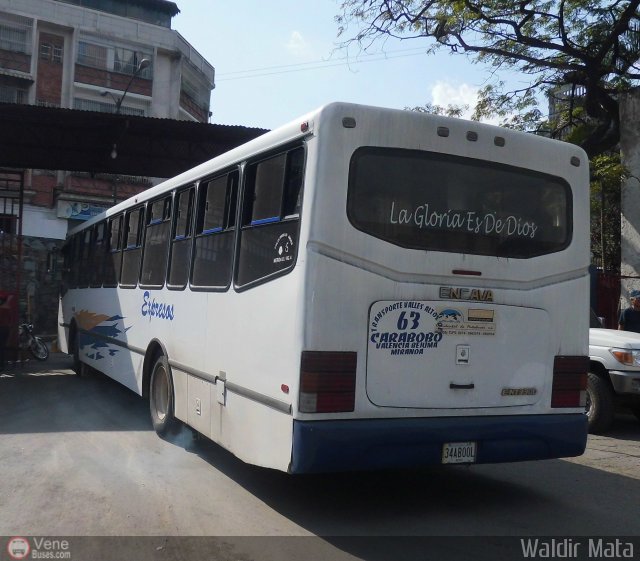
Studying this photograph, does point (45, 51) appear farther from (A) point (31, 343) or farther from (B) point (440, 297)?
(B) point (440, 297)

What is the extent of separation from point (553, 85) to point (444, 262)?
46.7ft

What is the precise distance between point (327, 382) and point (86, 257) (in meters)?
→ 9.42

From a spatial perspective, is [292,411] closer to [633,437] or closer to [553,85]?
[633,437]

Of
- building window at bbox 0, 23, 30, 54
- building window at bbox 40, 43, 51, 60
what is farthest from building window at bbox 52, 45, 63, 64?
building window at bbox 0, 23, 30, 54

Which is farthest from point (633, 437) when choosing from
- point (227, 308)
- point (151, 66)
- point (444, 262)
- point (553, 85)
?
point (151, 66)

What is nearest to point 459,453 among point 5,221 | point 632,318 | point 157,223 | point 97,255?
point 157,223

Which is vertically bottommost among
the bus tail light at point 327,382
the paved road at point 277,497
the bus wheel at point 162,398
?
the paved road at point 277,497

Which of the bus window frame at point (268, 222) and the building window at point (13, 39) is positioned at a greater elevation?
the building window at point (13, 39)

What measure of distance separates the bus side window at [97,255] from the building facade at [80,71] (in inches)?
908

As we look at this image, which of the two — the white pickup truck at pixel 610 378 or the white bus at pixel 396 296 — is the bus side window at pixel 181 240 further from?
the white pickup truck at pixel 610 378

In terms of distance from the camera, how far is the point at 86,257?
13.6 meters

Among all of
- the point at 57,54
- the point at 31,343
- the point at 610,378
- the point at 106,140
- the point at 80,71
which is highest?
the point at 57,54

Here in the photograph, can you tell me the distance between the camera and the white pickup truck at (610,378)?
9.32 meters

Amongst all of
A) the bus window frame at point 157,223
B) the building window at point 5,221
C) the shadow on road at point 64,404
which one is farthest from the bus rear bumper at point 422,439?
the building window at point 5,221
